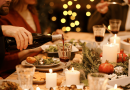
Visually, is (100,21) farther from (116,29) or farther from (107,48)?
(107,48)

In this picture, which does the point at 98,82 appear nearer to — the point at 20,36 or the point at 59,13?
the point at 20,36

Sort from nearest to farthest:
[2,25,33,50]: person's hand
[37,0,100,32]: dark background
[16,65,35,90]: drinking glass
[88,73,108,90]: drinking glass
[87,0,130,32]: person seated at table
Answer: [88,73,108,90]: drinking glass → [16,65,35,90]: drinking glass → [2,25,33,50]: person's hand → [87,0,130,32]: person seated at table → [37,0,100,32]: dark background

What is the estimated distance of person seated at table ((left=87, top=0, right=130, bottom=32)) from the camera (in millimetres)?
2726

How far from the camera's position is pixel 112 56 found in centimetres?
113

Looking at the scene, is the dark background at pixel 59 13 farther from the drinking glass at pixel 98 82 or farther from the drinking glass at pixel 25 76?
the drinking glass at pixel 98 82

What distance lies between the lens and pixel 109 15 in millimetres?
3135

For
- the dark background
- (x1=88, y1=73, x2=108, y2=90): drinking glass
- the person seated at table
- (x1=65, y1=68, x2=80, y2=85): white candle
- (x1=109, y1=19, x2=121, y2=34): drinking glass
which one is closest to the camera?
(x1=88, y1=73, x2=108, y2=90): drinking glass

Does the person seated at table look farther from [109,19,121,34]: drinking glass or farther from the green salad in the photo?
A: the green salad

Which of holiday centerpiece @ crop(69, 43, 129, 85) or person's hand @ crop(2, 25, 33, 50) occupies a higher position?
person's hand @ crop(2, 25, 33, 50)

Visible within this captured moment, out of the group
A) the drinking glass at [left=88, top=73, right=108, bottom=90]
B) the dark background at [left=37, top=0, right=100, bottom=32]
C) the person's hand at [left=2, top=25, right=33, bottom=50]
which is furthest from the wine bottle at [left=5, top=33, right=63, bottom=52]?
the dark background at [left=37, top=0, right=100, bottom=32]

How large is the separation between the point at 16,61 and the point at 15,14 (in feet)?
2.31

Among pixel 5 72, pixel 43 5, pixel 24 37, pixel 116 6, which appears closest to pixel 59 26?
pixel 43 5

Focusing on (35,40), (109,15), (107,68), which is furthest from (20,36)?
(109,15)

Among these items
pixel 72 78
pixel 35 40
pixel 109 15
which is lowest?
pixel 72 78
